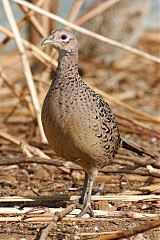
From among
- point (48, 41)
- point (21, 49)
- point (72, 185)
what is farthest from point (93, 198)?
point (21, 49)

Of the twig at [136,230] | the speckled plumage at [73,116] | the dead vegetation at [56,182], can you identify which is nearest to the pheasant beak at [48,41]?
the speckled plumage at [73,116]

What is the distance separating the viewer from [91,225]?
3.92 meters

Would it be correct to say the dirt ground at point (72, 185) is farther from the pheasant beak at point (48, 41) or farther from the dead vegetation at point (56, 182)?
the pheasant beak at point (48, 41)

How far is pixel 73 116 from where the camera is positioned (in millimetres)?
3922

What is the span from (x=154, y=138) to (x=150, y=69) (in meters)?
3.98

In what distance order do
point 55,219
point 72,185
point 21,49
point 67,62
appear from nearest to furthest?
point 55,219 → point 67,62 → point 72,185 → point 21,49

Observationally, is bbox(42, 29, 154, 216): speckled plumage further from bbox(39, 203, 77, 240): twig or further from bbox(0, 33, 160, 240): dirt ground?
bbox(0, 33, 160, 240): dirt ground

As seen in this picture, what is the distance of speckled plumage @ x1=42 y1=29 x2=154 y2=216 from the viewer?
3.93 metres

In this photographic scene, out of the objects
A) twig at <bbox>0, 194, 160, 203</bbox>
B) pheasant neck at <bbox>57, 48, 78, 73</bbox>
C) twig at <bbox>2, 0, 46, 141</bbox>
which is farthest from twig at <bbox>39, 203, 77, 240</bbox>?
twig at <bbox>2, 0, 46, 141</bbox>

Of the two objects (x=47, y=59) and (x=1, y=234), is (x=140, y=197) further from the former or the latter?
(x=47, y=59)

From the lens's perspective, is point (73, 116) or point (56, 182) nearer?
point (73, 116)

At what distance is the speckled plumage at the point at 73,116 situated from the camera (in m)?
3.93

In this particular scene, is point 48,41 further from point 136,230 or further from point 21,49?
point 21,49

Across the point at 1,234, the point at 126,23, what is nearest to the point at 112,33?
the point at 126,23
